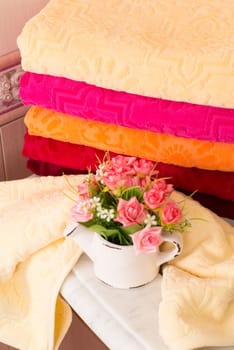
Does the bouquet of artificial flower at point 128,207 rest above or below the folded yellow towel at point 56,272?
above

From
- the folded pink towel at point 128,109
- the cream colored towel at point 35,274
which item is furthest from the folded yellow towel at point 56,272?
the folded pink towel at point 128,109

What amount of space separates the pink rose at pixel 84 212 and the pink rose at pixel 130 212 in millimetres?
35

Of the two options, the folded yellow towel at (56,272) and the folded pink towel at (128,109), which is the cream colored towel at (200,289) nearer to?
the folded yellow towel at (56,272)

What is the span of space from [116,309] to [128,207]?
0.42ft

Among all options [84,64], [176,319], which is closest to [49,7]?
[84,64]

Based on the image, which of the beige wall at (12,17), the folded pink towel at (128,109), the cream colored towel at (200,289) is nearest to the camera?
the cream colored towel at (200,289)

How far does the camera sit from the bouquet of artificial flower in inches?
28.4

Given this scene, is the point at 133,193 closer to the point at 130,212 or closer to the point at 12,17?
the point at 130,212

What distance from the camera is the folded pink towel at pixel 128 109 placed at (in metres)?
0.79

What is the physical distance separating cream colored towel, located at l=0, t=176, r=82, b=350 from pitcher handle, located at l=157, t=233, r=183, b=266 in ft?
0.36

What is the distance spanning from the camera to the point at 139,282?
77 cm

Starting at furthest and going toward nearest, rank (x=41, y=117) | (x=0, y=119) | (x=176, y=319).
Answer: (x=0, y=119) < (x=41, y=117) < (x=176, y=319)

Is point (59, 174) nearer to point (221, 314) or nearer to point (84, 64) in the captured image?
point (84, 64)

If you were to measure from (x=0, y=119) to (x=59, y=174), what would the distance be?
5.8 inches
